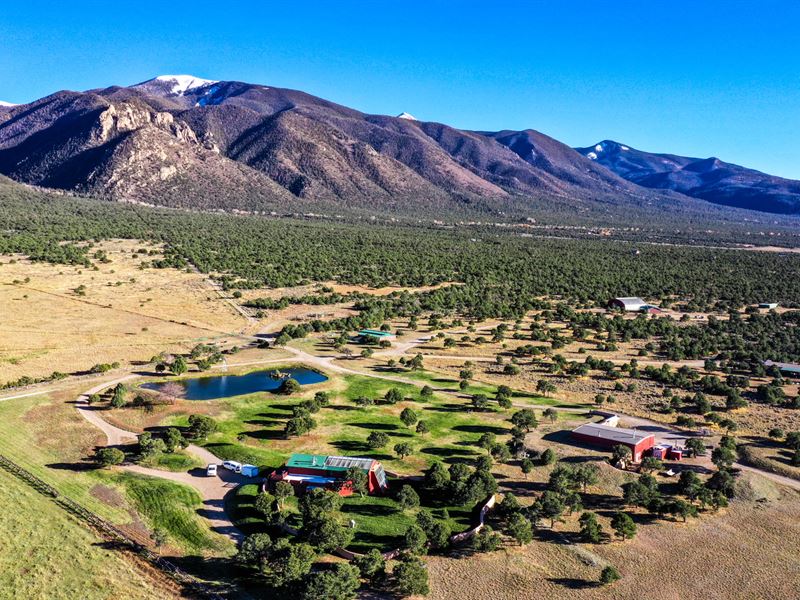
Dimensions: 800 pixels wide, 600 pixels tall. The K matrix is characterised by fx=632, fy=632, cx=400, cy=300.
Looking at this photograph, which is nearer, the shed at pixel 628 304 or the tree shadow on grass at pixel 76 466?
the tree shadow on grass at pixel 76 466

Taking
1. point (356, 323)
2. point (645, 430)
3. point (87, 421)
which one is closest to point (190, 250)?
point (356, 323)

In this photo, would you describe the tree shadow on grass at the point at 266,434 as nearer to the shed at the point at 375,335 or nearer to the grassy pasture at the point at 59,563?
the grassy pasture at the point at 59,563

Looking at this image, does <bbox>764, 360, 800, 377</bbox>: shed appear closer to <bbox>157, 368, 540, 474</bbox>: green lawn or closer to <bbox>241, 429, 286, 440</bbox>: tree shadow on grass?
<bbox>157, 368, 540, 474</bbox>: green lawn

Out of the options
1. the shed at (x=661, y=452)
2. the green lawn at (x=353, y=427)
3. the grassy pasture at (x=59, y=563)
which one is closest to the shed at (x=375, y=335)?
the green lawn at (x=353, y=427)

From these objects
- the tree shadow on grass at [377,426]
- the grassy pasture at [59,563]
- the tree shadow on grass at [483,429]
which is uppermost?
the tree shadow on grass at [483,429]

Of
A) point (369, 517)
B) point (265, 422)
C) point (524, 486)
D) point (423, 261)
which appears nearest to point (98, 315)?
point (265, 422)

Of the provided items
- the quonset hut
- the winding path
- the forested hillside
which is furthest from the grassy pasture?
the forested hillside
